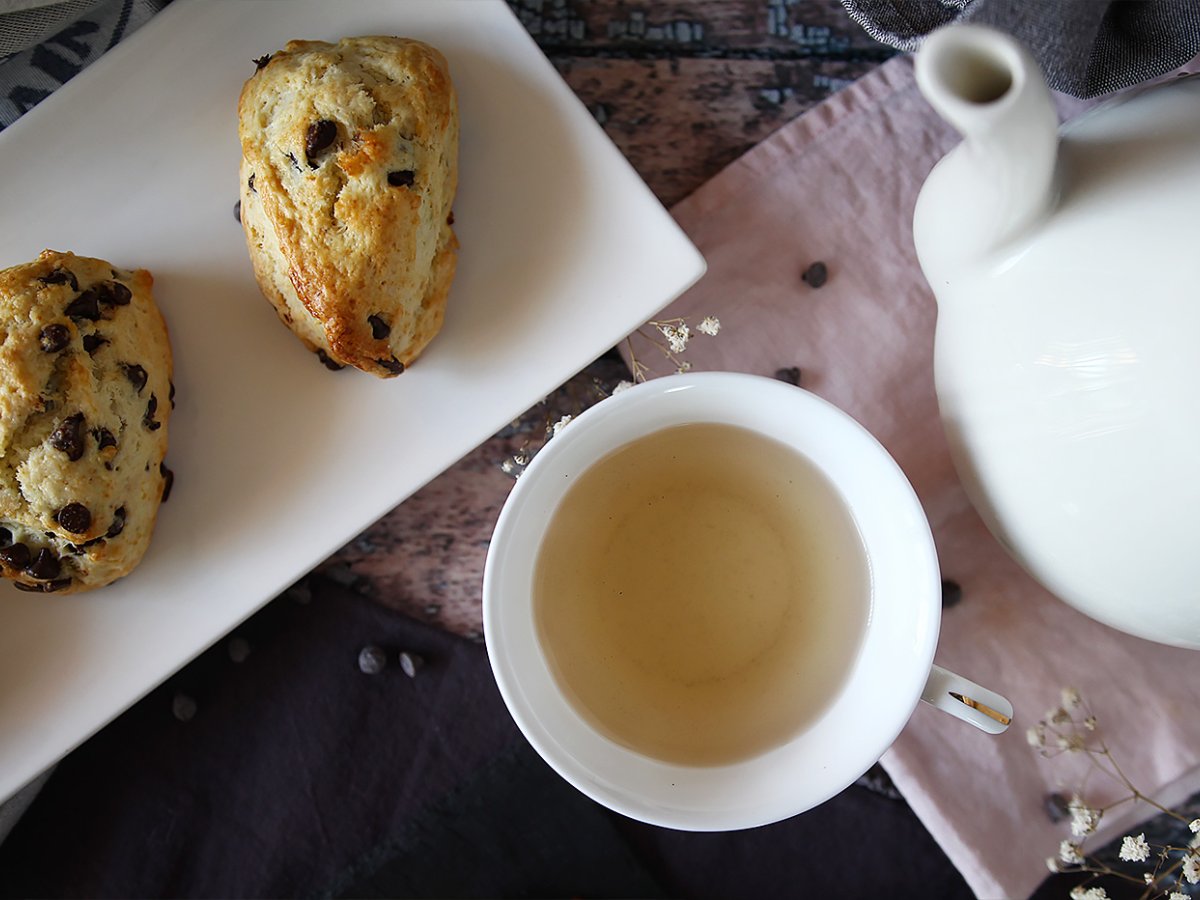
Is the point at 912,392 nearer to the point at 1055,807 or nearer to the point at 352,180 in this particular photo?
the point at 1055,807

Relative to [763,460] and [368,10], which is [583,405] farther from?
[368,10]

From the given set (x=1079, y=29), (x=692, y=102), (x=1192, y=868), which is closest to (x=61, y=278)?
(x=692, y=102)

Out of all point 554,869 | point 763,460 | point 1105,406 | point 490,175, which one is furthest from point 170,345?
point 1105,406

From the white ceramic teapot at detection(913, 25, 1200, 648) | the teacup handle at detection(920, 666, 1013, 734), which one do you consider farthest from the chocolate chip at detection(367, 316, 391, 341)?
the teacup handle at detection(920, 666, 1013, 734)

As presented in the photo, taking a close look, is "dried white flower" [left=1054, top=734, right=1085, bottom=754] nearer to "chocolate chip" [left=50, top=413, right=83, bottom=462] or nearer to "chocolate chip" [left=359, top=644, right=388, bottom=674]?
"chocolate chip" [left=359, top=644, right=388, bottom=674]

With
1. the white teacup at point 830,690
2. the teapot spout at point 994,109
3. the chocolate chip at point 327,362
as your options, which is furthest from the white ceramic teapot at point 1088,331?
the chocolate chip at point 327,362

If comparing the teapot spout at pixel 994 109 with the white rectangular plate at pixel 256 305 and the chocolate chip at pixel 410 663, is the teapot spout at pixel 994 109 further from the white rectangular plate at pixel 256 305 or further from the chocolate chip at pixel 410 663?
the chocolate chip at pixel 410 663

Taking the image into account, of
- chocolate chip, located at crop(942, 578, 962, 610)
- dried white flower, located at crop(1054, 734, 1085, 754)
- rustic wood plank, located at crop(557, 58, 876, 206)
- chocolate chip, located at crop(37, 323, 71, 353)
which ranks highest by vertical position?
chocolate chip, located at crop(37, 323, 71, 353)
